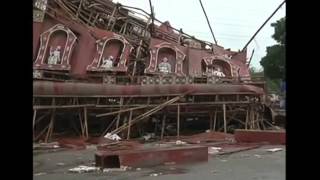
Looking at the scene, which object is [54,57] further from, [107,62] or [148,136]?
[148,136]

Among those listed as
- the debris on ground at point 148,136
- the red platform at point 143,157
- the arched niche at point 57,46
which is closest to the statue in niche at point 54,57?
the arched niche at point 57,46

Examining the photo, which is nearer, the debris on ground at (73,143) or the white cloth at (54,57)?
the debris on ground at (73,143)

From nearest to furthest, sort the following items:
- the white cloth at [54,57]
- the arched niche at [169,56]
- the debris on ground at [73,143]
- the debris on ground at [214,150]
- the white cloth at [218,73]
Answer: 1. the debris on ground at [214,150]
2. the debris on ground at [73,143]
3. the white cloth at [54,57]
4. the arched niche at [169,56]
5. the white cloth at [218,73]

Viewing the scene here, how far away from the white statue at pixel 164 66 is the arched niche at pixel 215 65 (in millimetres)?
1920

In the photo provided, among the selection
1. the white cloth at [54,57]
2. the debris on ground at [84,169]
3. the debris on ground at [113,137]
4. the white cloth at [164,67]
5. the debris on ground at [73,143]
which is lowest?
the debris on ground at [73,143]

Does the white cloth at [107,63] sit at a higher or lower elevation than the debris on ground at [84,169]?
higher

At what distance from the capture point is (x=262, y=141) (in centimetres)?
2056

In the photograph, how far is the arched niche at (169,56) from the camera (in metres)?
26.2

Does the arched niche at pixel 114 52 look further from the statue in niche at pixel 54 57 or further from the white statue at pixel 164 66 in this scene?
the white statue at pixel 164 66
